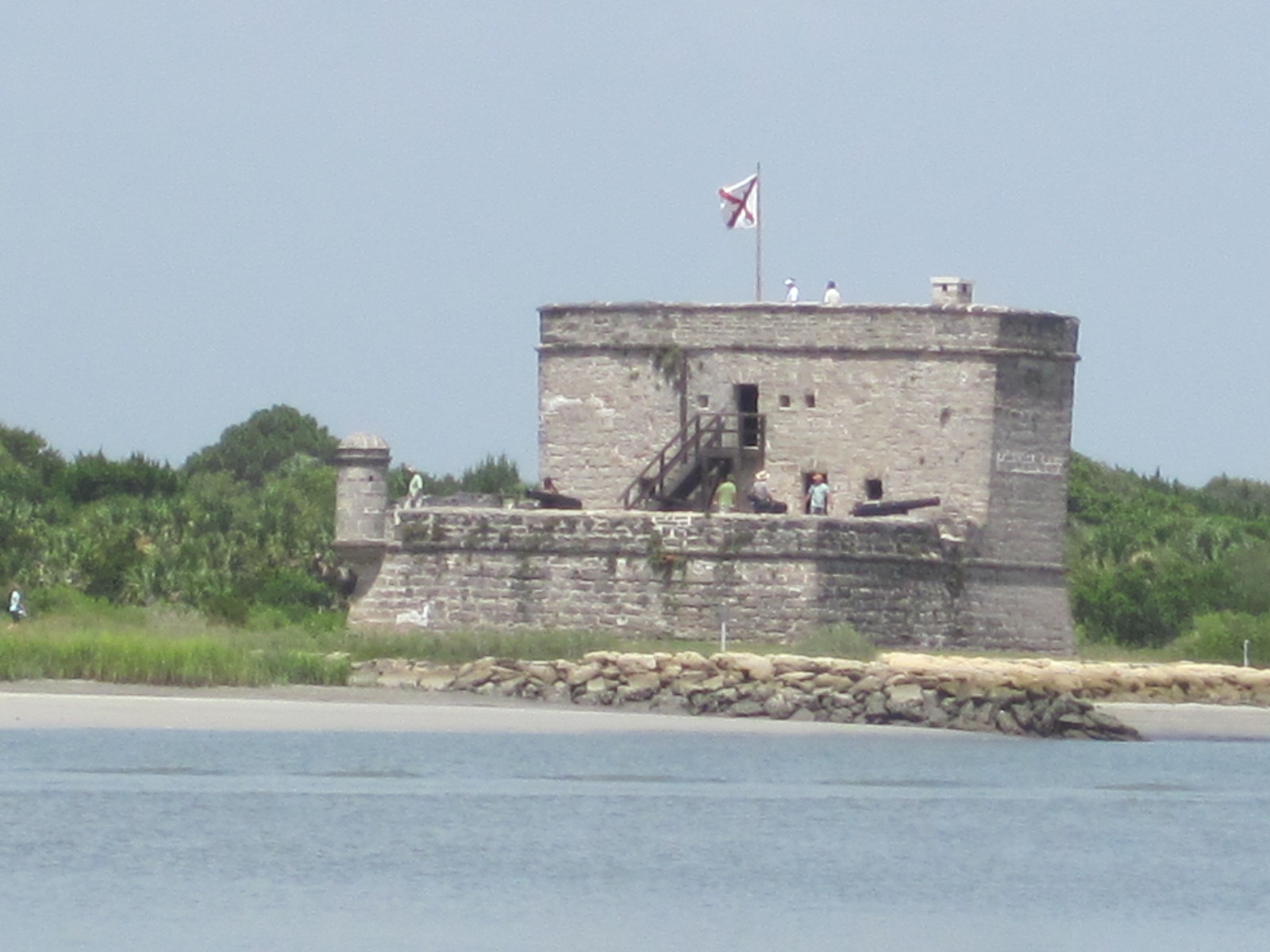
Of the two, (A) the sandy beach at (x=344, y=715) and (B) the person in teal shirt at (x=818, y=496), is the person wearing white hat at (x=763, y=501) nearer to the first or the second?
(B) the person in teal shirt at (x=818, y=496)

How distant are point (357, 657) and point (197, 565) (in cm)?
610

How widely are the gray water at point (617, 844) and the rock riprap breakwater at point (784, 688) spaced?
1553 mm

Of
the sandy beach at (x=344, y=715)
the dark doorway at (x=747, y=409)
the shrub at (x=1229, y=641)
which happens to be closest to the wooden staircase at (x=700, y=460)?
the dark doorway at (x=747, y=409)

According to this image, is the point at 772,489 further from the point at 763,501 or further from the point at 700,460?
the point at 763,501

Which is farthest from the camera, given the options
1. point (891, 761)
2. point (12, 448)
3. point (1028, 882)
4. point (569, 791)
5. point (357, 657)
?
point (12, 448)

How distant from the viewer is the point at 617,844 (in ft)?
87.6

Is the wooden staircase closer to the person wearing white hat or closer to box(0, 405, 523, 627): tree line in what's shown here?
the person wearing white hat

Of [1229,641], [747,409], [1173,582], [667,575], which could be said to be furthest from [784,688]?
[1173,582]

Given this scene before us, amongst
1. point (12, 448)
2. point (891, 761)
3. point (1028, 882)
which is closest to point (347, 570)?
point (891, 761)

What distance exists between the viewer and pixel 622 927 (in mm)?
22562

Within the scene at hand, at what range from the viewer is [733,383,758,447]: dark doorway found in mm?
44188

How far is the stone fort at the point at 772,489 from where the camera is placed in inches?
1635

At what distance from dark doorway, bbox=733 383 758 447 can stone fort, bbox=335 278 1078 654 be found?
0.04 metres

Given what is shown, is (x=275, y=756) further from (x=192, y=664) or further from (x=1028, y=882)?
(x=1028, y=882)
